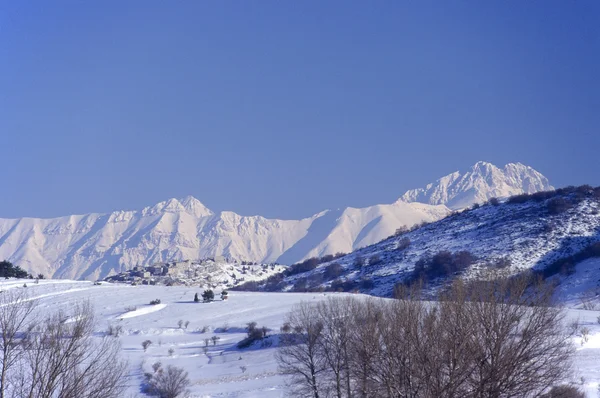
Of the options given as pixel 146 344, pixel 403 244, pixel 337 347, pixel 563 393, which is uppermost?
pixel 403 244

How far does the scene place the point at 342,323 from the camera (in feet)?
132

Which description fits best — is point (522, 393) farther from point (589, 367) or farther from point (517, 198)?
point (517, 198)

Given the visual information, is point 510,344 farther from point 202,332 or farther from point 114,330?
point 114,330

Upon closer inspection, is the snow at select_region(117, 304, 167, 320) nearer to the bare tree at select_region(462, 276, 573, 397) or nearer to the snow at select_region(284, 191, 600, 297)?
the snow at select_region(284, 191, 600, 297)

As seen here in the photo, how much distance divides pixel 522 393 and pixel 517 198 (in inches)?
4703

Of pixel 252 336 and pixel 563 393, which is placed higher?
pixel 252 336

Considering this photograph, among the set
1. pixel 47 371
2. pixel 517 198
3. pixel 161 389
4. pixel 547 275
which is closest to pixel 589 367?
pixel 161 389

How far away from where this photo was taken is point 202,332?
68.6 m

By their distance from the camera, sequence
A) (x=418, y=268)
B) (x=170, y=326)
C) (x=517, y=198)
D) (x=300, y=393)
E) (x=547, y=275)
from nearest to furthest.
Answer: (x=300, y=393) < (x=170, y=326) < (x=547, y=275) < (x=418, y=268) < (x=517, y=198)

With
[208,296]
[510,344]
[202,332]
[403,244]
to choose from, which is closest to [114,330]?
[202,332]

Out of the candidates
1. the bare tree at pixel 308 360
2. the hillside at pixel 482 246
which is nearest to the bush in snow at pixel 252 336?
the bare tree at pixel 308 360

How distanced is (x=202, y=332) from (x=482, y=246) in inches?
2397

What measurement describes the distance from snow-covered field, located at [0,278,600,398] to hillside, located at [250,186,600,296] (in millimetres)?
25288

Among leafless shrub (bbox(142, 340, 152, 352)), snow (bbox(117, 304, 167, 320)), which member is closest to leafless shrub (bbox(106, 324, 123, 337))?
leafless shrub (bbox(142, 340, 152, 352))
